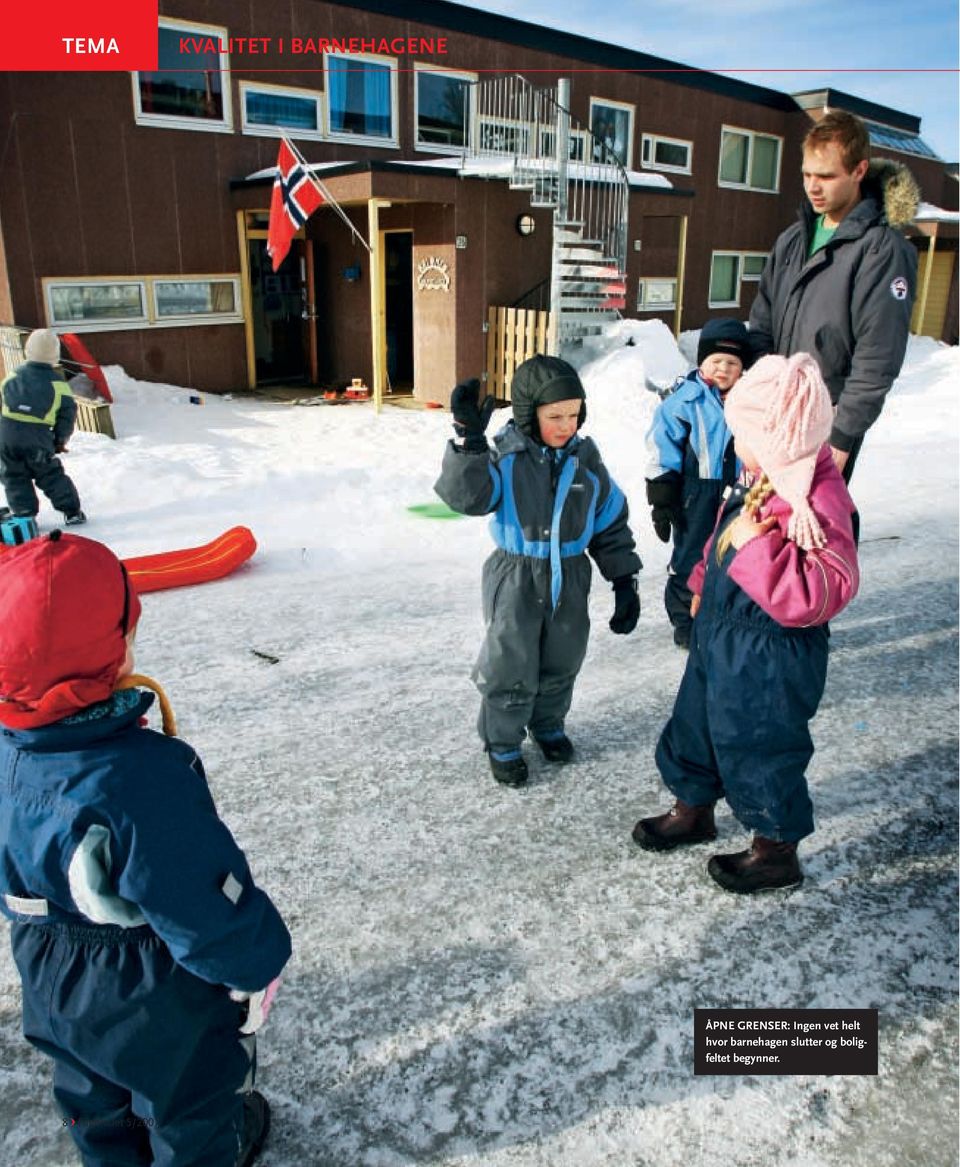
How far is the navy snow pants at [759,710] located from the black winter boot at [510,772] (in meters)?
0.80

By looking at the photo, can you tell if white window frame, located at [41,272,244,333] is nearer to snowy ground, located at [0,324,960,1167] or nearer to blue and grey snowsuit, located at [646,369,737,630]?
snowy ground, located at [0,324,960,1167]

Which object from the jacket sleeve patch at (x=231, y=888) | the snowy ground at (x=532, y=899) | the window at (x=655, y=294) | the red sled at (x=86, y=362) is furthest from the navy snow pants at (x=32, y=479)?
the window at (x=655, y=294)

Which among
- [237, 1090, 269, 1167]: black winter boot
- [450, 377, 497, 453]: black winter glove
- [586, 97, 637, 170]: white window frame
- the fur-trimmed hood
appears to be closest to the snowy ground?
[237, 1090, 269, 1167]: black winter boot

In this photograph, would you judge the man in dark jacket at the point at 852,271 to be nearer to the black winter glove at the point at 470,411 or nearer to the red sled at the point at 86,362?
the black winter glove at the point at 470,411

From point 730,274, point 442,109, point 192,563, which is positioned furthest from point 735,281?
point 192,563

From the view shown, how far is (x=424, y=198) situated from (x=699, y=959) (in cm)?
1109

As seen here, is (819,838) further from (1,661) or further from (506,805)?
(1,661)

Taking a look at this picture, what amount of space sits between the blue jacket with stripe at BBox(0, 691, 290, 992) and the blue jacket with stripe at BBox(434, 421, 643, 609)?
166cm

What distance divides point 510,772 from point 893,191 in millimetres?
2690

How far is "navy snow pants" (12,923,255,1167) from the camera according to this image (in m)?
1.52

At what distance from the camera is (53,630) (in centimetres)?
139

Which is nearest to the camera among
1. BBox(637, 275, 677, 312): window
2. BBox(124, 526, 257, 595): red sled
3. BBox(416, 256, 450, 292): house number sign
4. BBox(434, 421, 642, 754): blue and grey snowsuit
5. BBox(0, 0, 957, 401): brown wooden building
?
BBox(434, 421, 642, 754): blue and grey snowsuit

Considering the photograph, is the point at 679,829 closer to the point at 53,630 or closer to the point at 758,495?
the point at 758,495

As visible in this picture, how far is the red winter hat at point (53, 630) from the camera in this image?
138 centimetres
